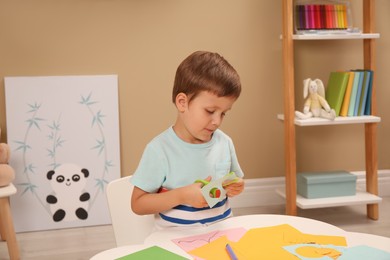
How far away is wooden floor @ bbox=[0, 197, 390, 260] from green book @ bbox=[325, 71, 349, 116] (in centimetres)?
58

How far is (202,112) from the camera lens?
52.7 inches

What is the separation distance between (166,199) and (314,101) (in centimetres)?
172

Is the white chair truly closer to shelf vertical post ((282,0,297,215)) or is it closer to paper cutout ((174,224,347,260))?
paper cutout ((174,224,347,260))

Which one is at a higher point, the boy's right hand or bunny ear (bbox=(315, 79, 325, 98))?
bunny ear (bbox=(315, 79, 325, 98))

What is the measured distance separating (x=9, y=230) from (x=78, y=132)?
2.33 feet

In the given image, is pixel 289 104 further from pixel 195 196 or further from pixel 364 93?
pixel 195 196

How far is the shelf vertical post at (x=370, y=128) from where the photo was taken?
283cm

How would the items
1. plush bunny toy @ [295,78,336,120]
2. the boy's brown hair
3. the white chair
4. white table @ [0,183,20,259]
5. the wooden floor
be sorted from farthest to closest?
1. plush bunny toy @ [295,78,336,120]
2. the wooden floor
3. white table @ [0,183,20,259]
4. the white chair
5. the boy's brown hair

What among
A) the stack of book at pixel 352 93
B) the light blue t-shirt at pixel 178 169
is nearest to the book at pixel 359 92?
the stack of book at pixel 352 93

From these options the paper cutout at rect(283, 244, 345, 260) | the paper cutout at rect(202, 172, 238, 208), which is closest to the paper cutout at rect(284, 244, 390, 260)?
the paper cutout at rect(283, 244, 345, 260)

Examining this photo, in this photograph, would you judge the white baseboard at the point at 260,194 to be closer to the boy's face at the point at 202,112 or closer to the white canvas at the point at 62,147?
the white canvas at the point at 62,147

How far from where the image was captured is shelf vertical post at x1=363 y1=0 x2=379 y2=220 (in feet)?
9.30

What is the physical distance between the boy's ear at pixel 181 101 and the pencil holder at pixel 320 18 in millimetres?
1572

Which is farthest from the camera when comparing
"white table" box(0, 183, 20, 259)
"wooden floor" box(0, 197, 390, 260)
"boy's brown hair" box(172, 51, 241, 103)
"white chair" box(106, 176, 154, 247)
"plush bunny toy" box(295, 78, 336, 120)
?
"plush bunny toy" box(295, 78, 336, 120)
